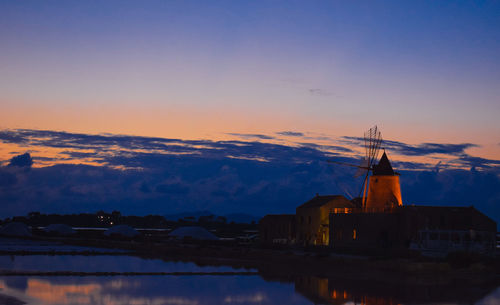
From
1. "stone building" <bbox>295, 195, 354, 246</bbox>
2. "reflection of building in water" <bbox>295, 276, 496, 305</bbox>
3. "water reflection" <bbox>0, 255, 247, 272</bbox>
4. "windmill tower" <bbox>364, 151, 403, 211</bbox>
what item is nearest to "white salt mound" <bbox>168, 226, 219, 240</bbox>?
"stone building" <bbox>295, 195, 354, 246</bbox>

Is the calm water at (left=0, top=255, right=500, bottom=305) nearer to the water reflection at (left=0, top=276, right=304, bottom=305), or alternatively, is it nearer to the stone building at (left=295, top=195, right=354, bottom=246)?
the water reflection at (left=0, top=276, right=304, bottom=305)

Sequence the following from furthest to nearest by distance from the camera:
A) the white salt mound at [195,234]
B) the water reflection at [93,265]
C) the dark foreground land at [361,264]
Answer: the white salt mound at [195,234] → the water reflection at [93,265] → the dark foreground land at [361,264]

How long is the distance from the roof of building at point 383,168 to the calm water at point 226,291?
700 inches

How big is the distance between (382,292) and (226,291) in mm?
7268

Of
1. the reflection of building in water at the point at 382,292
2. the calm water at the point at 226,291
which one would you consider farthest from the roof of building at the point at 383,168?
the reflection of building in water at the point at 382,292

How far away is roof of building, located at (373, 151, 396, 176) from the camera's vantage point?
2019 inches

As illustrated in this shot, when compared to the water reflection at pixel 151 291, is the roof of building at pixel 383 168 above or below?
above

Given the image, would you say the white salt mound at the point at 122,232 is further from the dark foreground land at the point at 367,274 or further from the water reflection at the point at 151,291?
the water reflection at the point at 151,291

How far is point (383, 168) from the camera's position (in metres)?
51.8

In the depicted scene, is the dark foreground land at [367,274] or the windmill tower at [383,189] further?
the windmill tower at [383,189]

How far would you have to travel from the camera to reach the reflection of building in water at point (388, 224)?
42531 mm

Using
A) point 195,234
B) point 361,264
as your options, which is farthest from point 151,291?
point 195,234

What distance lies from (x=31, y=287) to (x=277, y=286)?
11781mm

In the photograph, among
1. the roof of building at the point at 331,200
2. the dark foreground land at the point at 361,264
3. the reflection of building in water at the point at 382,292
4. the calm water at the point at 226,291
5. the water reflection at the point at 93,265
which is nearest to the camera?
the calm water at the point at 226,291
